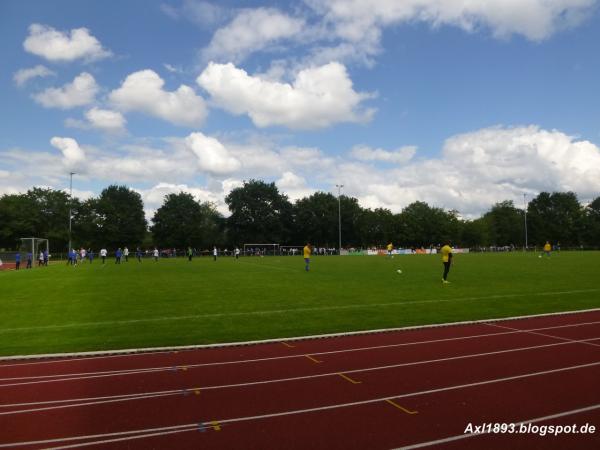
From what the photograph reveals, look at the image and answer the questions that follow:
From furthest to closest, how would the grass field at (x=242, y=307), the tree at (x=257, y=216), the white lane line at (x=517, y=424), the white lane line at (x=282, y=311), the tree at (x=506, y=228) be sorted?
1. the tree at (x=506, y=228)
2. the tree at (x=257, y=216)
3. the white lane line at (x=282, y=311)
4. the grass field at (x=242, y=307)
5. the white lane line at (x=517, y=424)

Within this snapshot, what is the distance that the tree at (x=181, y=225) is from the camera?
88.9 m

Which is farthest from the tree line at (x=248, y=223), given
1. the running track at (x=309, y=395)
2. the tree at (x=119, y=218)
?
the running track at (x=309, y=395)

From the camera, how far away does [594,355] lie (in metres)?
8.17

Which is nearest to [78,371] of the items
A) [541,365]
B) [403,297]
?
[541,365]

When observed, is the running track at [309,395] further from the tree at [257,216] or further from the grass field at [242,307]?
the tree at [257,216]

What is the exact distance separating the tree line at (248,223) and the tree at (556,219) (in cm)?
25

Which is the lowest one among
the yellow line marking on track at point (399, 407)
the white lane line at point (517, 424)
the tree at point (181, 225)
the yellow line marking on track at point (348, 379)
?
the white lane line at point (517, 424)

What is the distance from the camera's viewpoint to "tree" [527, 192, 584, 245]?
116 meters

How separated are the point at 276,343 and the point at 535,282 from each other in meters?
15.1

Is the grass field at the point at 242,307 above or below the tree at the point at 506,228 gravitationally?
below

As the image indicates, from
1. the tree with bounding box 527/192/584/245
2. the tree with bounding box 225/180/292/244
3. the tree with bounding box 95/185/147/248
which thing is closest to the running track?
the tree with bounding box 95/185/147/248

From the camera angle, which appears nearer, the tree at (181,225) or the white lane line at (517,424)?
the white lane line at (517,424)

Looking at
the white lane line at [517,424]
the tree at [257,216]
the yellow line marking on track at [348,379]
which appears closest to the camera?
the white lane line at [517,424]

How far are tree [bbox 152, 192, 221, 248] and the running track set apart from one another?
270ft
